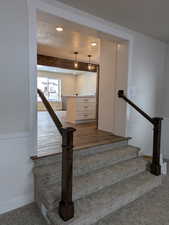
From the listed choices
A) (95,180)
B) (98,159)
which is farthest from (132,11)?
(95,180)

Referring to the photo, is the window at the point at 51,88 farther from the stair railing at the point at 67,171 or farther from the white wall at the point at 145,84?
the stair railing at the point at 67,171

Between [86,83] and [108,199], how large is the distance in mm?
9010

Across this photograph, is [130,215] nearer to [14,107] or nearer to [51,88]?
[14,107]

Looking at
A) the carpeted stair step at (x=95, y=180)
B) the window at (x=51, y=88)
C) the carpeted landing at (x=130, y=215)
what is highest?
the window at (x=51, y=88)

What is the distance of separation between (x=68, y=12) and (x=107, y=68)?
1.58m

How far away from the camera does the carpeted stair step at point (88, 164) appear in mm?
1938

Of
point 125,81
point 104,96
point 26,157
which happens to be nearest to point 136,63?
point 125,81

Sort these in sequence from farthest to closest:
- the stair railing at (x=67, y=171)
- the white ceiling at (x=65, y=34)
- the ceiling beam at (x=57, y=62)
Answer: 1. the ceiling beam at (x=57, y=62)
2. the white ceiling at (x=65, y=34)
3. the stair railing at (x=67, y=171)

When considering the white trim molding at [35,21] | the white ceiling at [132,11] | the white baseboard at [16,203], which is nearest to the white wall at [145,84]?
the white ceiling at [132,11]

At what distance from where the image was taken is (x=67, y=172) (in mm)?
1553

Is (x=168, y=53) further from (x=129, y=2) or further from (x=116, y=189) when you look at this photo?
(x=116, y=189)

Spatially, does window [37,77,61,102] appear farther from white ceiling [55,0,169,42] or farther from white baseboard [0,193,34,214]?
white baseboard [0,193,34,214]

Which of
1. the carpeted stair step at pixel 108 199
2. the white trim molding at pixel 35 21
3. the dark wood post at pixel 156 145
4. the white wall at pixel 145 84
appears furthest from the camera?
the white wall at pixel 145 84

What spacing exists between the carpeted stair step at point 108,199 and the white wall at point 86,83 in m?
7.52
